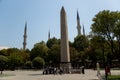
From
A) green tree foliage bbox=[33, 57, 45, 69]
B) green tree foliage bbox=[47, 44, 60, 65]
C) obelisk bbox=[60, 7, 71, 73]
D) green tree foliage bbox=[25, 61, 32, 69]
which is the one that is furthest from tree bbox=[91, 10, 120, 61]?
green tree foliage bbox=[25, 61, 32, 69]

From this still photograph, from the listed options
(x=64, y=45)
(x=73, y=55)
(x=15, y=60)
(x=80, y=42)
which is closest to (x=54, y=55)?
(x=73, y=55)

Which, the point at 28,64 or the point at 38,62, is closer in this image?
the point at 38,62

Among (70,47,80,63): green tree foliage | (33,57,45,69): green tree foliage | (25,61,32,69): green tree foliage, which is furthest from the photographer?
(25,61,32,69): green tree foliage

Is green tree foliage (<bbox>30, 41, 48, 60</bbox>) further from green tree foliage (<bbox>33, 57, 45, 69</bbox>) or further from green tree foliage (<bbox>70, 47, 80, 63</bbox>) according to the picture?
green tree foliage (<bbox>33, 57, 45, 69</bbox>)

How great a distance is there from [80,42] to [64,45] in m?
44.5

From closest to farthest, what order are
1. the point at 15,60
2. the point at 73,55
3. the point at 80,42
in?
1. the point at 73,55
2. the point at 15,60
3. the point at 80,42

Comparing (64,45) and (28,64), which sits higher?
(64,45)

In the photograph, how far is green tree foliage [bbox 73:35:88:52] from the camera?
84481mm

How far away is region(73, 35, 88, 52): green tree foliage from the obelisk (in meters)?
42.0

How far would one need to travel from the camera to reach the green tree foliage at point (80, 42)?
277ft

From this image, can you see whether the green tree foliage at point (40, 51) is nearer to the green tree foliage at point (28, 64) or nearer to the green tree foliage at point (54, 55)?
the green tree foliage at point (54, 55)

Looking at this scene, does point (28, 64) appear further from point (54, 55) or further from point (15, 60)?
point (54, 55)

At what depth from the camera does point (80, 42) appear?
85.9 meters

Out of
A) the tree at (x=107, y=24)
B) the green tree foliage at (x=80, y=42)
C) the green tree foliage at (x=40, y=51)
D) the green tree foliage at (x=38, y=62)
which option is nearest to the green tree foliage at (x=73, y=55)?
the green tree foliage at (x=80, y=42)
